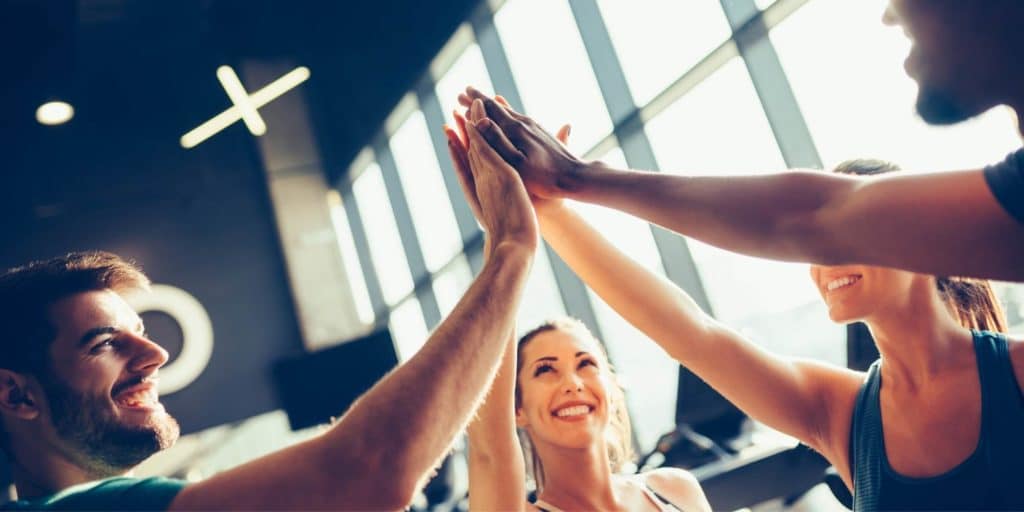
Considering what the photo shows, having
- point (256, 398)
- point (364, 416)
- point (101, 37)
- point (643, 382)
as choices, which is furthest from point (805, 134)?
point (101, 37)

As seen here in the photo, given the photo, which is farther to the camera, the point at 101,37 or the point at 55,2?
the point at 101,37

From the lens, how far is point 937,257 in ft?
2.80

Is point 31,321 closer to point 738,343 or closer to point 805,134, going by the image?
point 738,343

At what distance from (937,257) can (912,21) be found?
33 cm

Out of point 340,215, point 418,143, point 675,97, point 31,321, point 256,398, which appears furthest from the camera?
point 340,215

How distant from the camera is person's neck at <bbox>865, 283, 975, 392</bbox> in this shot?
4.40 ft

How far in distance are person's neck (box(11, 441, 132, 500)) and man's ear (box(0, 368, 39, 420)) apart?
6 cm

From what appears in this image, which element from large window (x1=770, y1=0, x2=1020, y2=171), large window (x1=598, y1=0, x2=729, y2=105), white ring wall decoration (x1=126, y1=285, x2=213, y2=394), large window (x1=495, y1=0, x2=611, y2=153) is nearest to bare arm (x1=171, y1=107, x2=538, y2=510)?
large window (x1=770, y1=0, x2=1020, y2=171)

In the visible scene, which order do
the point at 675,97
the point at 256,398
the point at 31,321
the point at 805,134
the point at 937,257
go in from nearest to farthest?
the point at 937,257
the point at 31,321
the point at 805,134
the point at 675,97
the point at 256,398

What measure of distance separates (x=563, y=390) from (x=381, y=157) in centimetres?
674

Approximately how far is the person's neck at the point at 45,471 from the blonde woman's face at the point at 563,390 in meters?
1.13

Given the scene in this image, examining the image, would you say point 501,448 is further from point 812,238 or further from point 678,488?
point 812,238

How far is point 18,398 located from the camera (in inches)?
48.1

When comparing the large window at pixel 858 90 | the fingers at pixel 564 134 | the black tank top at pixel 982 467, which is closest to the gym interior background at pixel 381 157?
the large window at pixel 858 90
